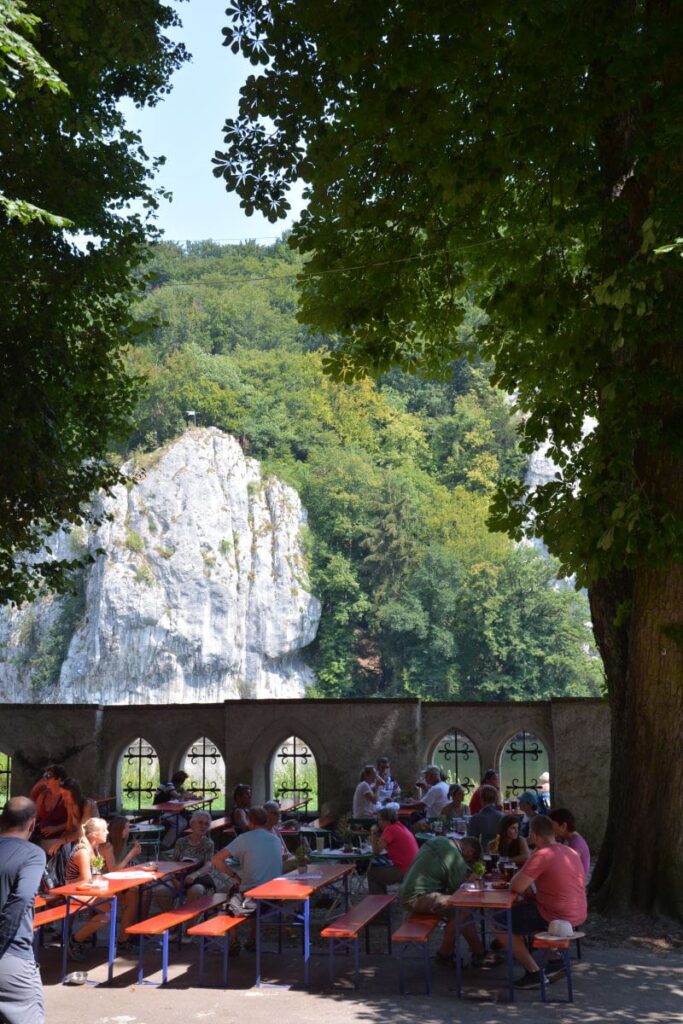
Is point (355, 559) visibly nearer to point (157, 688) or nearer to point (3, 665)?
point (157, 688)

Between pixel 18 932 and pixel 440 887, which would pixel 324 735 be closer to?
pixel 440 887

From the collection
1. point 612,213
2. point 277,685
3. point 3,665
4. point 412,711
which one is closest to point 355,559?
point 277,685

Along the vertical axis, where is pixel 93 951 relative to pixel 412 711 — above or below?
below

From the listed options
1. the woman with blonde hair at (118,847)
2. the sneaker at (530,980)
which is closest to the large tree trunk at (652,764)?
the sneaker at (530,980)

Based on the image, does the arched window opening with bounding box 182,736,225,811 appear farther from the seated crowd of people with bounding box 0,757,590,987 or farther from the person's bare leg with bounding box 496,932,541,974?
the person's bare leg with bounding box 496,932,541,974

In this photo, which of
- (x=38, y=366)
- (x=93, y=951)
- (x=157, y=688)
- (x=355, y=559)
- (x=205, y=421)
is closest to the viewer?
(x=93, y=951)

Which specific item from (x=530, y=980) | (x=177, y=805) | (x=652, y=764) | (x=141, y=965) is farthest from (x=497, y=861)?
A: (x=177, y=805)

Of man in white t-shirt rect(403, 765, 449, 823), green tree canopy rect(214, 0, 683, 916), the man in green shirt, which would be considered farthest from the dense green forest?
the man in green shirt

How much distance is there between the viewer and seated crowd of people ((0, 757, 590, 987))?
7949 mm

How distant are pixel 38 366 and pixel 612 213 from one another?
7.84 meters

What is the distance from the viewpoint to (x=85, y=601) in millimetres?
65625

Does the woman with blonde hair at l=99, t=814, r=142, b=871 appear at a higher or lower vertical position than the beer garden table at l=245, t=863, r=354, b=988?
higher

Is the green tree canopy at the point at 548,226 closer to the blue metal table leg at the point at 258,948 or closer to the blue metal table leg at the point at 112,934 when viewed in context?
the blue metal table leg at the point at 258,948

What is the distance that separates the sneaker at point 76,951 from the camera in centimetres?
906
